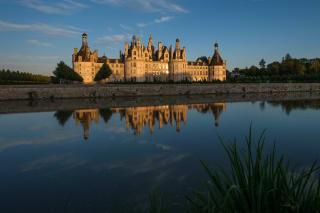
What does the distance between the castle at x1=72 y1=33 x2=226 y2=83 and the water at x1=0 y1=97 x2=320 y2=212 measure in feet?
139

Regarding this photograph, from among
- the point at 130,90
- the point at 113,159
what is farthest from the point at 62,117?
the point at 130,90

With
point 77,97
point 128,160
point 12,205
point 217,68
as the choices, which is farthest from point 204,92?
point 12,205

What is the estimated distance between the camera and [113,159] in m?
8.02

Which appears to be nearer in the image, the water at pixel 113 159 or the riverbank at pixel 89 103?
the water at pixel 113 159

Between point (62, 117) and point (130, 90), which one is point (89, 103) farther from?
point (130, 90)

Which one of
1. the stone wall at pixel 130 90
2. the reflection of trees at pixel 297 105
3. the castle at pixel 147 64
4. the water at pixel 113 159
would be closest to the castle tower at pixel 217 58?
the castle at pixel 147 64

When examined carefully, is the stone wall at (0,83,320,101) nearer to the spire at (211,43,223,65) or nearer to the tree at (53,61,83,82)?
the tree at (53,61,83,82)

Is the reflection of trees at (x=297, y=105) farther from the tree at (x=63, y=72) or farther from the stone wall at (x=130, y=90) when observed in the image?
the tree at (x=63, y=72)

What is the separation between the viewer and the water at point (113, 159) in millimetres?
5262

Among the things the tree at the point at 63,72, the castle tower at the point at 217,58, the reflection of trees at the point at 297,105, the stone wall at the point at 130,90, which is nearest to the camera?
the reflection of trees at the point at 297,105

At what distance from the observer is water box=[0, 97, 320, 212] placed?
207 inches

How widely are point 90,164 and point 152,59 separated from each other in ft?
206

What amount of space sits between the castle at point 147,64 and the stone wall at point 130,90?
11686 mm

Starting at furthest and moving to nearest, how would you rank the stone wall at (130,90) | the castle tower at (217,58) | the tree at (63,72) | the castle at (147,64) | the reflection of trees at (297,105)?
the castle tower at (217,58)
the castle at (147,64)
the tree at (63,72)
the stone wall at (130,90)
the reflection of trees at (297,105)
